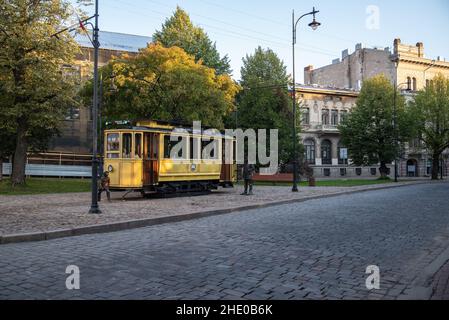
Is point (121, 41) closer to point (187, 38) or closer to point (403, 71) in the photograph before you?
point (187, 38)

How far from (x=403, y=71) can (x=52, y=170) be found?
48415 millimetres

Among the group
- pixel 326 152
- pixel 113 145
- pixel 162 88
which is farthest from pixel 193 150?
pixel 326 152

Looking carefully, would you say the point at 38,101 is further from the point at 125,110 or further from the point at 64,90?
the point at 125,110

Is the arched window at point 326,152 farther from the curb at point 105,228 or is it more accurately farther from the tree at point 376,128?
the curb at point 105,228

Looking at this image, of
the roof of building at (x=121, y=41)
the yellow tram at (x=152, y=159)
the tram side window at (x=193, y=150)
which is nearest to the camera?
the yellow tram at (x=152, y=159)

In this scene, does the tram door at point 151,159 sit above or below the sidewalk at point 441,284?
above

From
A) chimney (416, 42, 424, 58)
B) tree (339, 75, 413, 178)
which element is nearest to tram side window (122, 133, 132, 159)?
tree (339, 75, 413, 178)

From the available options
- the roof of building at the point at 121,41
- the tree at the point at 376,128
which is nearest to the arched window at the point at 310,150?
the tree at the point at 376,128

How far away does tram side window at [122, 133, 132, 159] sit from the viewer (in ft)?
58.4

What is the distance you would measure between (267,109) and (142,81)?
Answer: 17.0m

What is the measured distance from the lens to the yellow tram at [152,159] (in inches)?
699

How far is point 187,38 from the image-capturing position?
35.8m

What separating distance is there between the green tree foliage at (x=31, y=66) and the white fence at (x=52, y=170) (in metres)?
16.1
